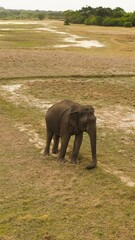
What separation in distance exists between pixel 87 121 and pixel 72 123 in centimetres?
42

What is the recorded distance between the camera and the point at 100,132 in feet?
42.7

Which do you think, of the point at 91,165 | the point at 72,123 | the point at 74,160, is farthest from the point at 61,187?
the point at 72,123

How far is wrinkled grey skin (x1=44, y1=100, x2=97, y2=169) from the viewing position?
9.39 metres

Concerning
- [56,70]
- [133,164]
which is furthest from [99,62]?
[133,164]

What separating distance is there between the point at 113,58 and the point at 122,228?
23.7 meters

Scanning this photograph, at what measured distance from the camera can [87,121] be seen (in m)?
9.41

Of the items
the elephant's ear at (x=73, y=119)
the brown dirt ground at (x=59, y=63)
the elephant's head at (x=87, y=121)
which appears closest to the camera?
the elephant's head at (x=87, y=121)

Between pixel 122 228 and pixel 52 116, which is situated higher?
pixel 52 116

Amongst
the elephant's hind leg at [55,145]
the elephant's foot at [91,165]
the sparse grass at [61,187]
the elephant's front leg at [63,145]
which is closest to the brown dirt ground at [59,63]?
the sparse grass at [61,187]

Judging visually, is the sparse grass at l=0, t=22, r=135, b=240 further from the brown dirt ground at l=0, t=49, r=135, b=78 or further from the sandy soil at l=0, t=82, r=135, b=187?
the brown dirt ground at l=0, t=49, r=135, b=78

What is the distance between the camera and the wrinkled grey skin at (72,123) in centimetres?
939

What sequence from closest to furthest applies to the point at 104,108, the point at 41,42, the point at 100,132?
the point at 100,132 < the point at 104,108 < the point at 41,42

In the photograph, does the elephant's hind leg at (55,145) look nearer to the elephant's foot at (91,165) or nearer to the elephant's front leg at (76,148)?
the elephant's front leg at (76,148)

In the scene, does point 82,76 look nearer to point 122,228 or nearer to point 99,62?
point 99,62
